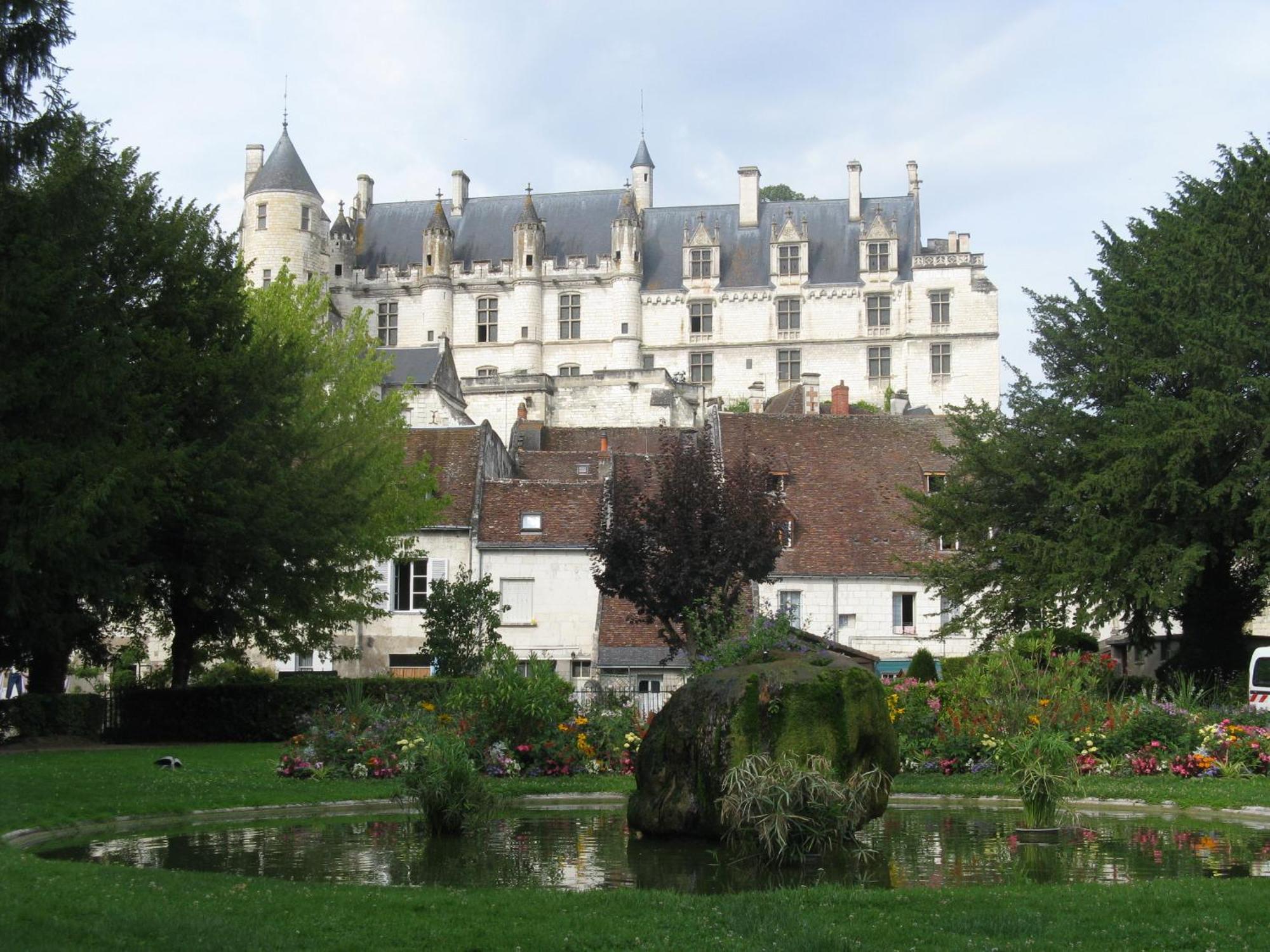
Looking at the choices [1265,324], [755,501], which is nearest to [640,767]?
[755,501]

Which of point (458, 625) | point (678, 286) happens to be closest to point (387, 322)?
point (678, 286)

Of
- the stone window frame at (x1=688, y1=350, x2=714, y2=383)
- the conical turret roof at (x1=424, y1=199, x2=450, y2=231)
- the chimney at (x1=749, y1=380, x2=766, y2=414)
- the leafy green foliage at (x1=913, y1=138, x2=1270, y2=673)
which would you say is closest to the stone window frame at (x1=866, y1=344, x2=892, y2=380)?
the chimney at (x1=749, y1=380, x2=766, y2=414)

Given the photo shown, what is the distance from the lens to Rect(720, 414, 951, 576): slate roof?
4000cm

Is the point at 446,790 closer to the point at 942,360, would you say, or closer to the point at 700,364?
the point at 942,360

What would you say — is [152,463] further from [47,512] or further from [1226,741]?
[1226,741]

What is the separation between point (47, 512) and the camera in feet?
71.2

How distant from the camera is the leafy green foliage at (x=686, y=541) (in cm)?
2975

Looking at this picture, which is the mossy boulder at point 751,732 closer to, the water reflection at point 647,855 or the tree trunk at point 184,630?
the water reflection at point 647,855

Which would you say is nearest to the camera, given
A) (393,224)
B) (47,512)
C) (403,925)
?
(403,925)

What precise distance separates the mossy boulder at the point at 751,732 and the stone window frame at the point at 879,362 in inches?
3022

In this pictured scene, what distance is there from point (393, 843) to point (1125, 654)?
30.0 m

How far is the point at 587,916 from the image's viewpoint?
28.1 ft

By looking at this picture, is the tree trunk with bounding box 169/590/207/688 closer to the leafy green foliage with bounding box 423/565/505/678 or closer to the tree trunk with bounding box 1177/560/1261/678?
the leafy green foliage with bounding box 423/565/505/678

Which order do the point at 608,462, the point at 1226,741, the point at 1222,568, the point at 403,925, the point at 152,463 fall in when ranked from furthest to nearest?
1. the point at 608,462
2. the point at 1222,568
3. the point at 152,463
4. the point at 1226,741
5. the point at 403,925
